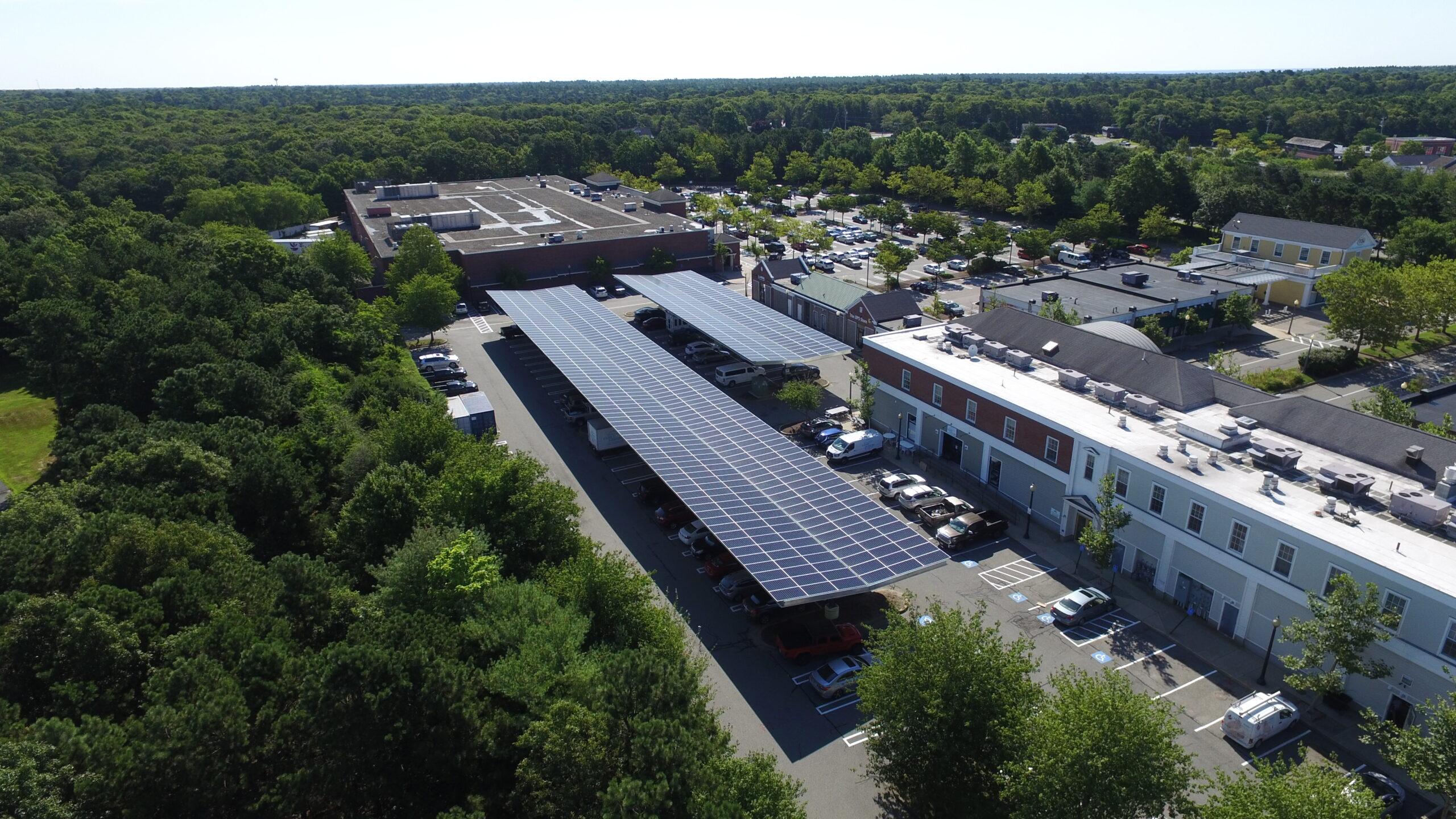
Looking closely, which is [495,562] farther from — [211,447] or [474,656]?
[211,447]

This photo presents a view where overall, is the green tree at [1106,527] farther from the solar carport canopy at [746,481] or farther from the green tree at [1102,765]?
the green tree at [1102,765]

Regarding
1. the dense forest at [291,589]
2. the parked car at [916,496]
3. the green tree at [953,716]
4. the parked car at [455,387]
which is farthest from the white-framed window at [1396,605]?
the parked car at [455,387]

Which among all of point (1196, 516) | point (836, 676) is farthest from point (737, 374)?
point (1196, 516)

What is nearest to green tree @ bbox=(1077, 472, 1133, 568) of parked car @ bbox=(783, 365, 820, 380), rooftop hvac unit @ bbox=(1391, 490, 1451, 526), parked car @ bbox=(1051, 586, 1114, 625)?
parked car @ bbox=(1051, 586, 1114, 625)

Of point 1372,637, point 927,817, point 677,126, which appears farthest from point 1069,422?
point 677,126

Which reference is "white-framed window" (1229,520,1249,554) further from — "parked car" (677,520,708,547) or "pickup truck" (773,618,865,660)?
"parked car" (677,520,708,547)

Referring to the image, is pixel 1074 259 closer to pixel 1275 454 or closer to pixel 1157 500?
pixel 1275 454
